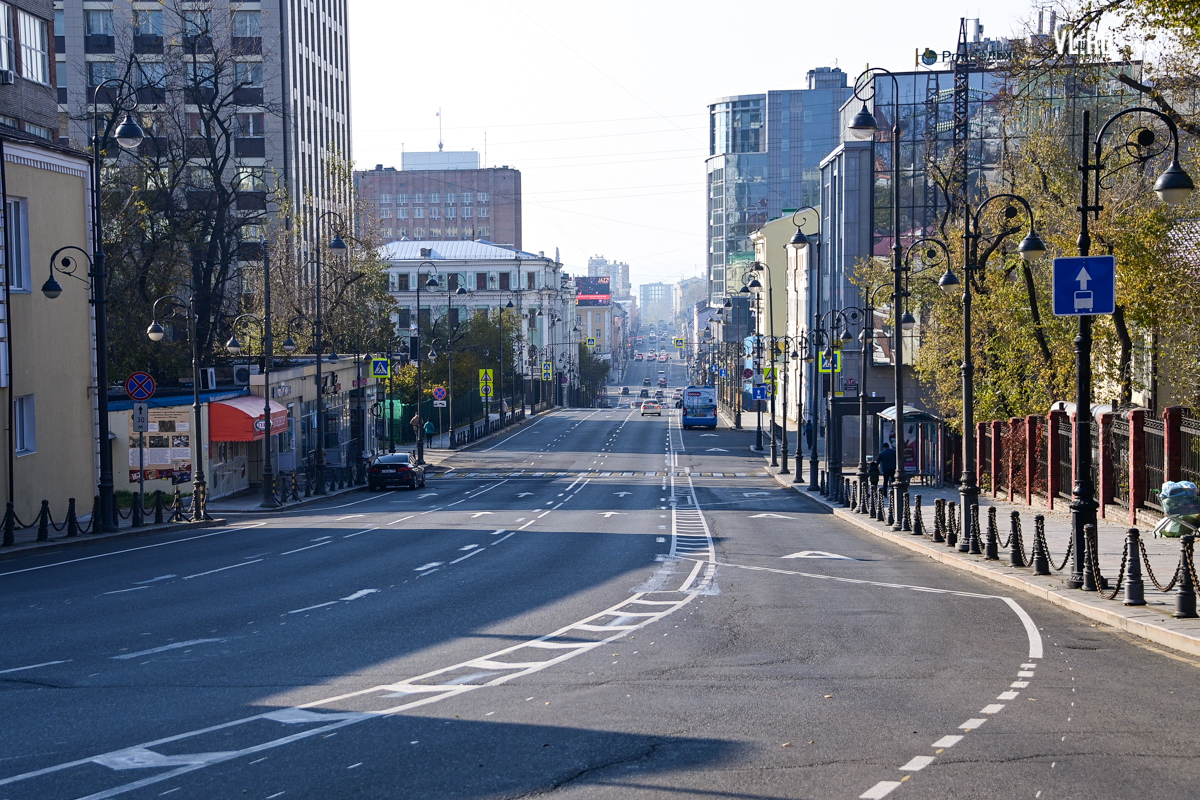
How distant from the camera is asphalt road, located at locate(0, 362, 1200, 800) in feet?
27.3

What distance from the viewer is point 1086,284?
56.0 ft

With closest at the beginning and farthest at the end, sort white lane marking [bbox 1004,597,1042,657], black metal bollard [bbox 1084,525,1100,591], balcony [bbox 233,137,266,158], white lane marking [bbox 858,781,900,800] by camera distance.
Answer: white lane marking [bbox 858,781,900,800] < white lane marking [bbox 1004,597,1042,657] < black metal bollard [bbox 1084,525,1100,591] < balcony [bbox 233,137,266,158]

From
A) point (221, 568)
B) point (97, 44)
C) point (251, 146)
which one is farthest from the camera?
point (251, 146)

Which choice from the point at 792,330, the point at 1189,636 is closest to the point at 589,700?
the point at 1189,636

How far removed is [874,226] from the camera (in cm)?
6712

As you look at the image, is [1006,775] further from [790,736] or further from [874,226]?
[874,226]

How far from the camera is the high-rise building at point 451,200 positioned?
18588 centimetres

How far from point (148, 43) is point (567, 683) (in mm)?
77369

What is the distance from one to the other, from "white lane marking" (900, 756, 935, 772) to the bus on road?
82.0 m

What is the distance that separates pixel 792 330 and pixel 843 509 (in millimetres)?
57190

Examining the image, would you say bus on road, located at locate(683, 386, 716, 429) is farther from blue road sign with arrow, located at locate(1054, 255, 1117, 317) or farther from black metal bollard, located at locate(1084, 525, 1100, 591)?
black metal bollard, located at locate(1084, 525, 1100, 591)

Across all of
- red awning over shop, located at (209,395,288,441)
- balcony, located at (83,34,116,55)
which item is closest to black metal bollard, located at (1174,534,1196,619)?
red awning over shop, located at (209,395,288,441)

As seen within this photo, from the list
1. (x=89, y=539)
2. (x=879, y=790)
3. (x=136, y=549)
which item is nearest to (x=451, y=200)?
(x=89, y=539)

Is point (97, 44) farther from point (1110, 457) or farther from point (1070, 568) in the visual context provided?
point (1070, 568)
